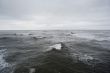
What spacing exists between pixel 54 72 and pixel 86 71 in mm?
3390

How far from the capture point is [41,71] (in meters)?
6.88

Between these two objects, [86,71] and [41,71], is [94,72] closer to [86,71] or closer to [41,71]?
[86,71]

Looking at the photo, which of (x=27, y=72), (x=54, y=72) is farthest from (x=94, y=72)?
(x=27, y=72)

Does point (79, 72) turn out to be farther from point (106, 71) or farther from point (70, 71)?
point (106, 71)

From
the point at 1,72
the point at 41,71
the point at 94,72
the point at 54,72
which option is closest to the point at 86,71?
the point at 94,72

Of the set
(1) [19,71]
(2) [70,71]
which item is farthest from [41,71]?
(2) [70,71]

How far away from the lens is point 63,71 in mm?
6953

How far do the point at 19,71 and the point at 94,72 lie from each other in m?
7.79

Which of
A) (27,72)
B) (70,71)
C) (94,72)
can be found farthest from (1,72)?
(94,72)

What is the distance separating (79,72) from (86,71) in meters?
0.81

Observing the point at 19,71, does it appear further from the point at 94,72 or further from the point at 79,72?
the point at 94,72

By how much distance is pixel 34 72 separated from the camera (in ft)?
21.9

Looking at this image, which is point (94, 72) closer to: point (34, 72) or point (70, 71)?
point (70, 71)

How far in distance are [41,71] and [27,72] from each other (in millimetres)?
1381
